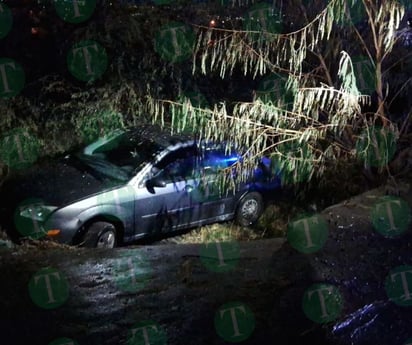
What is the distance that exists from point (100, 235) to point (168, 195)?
3.72 feet

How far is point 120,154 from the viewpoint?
285 inches

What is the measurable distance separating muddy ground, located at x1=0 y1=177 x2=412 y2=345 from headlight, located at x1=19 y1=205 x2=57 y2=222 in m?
0.85

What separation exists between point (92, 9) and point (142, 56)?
125 centimetres

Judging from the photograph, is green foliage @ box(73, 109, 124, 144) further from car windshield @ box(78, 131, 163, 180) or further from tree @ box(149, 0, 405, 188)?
tree @ box(149, 0, 405, 188)

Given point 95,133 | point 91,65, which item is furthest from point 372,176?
point 91,65

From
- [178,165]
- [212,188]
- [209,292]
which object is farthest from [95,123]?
[209,292]

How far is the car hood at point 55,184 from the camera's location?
250 inches

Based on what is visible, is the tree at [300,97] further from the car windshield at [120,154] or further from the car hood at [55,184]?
the car hood at [55,184]

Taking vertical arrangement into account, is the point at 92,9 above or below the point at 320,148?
above

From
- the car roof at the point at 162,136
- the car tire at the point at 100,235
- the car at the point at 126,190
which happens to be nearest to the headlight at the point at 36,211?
the car at the point at 126,190

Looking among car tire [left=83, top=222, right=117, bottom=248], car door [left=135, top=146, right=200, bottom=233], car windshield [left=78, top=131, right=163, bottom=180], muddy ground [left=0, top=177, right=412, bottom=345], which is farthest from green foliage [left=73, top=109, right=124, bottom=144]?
muddy ground [left=0, top=177, right=412, bottom=345]

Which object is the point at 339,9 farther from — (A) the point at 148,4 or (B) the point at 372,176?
(A) the point at 148,4

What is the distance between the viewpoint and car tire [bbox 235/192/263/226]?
824 centimetres

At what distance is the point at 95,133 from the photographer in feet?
29.5
